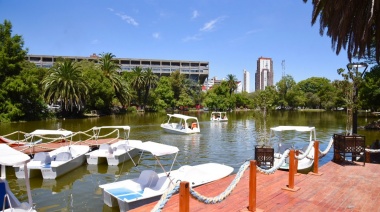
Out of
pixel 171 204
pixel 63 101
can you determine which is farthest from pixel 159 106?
pixel 171 204

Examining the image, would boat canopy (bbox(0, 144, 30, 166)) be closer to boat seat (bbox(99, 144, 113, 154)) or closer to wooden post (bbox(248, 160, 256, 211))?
wooden post (bbox(248, 160, 256, 211))

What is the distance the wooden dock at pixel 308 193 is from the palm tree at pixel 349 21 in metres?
6.05

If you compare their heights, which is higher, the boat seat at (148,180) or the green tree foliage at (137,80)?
the green tree foliage at (137,80)

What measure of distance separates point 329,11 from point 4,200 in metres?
14.9

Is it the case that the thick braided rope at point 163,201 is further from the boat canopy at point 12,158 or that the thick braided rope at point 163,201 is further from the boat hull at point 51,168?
the boat hull at point 51,168

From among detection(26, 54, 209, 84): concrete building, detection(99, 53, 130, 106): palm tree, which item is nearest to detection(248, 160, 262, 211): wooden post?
detection(99, 53, 130, 106): palm tree

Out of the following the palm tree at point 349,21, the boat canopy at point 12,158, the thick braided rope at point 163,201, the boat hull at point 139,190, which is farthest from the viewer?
the palm tree at point 349,21

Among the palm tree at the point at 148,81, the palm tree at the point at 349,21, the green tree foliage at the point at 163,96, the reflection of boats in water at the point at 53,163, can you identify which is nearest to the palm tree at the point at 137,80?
the palm tree at the point at 148,81

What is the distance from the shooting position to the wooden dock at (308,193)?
320 inches

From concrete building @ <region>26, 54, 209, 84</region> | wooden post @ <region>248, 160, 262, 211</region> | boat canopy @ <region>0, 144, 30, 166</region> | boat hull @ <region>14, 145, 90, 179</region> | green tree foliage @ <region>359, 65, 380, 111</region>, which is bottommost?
boat hull @ <region>14, 145, 90, 179</region>

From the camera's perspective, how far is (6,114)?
1790 inches

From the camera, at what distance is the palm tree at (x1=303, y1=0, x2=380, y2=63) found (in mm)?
12852

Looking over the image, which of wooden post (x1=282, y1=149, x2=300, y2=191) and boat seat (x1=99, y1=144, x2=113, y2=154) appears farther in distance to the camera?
boat seat (x1=99, y1=144, x2=113, y2=154)

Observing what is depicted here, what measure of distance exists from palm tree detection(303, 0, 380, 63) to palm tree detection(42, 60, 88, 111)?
4797 centimetres
